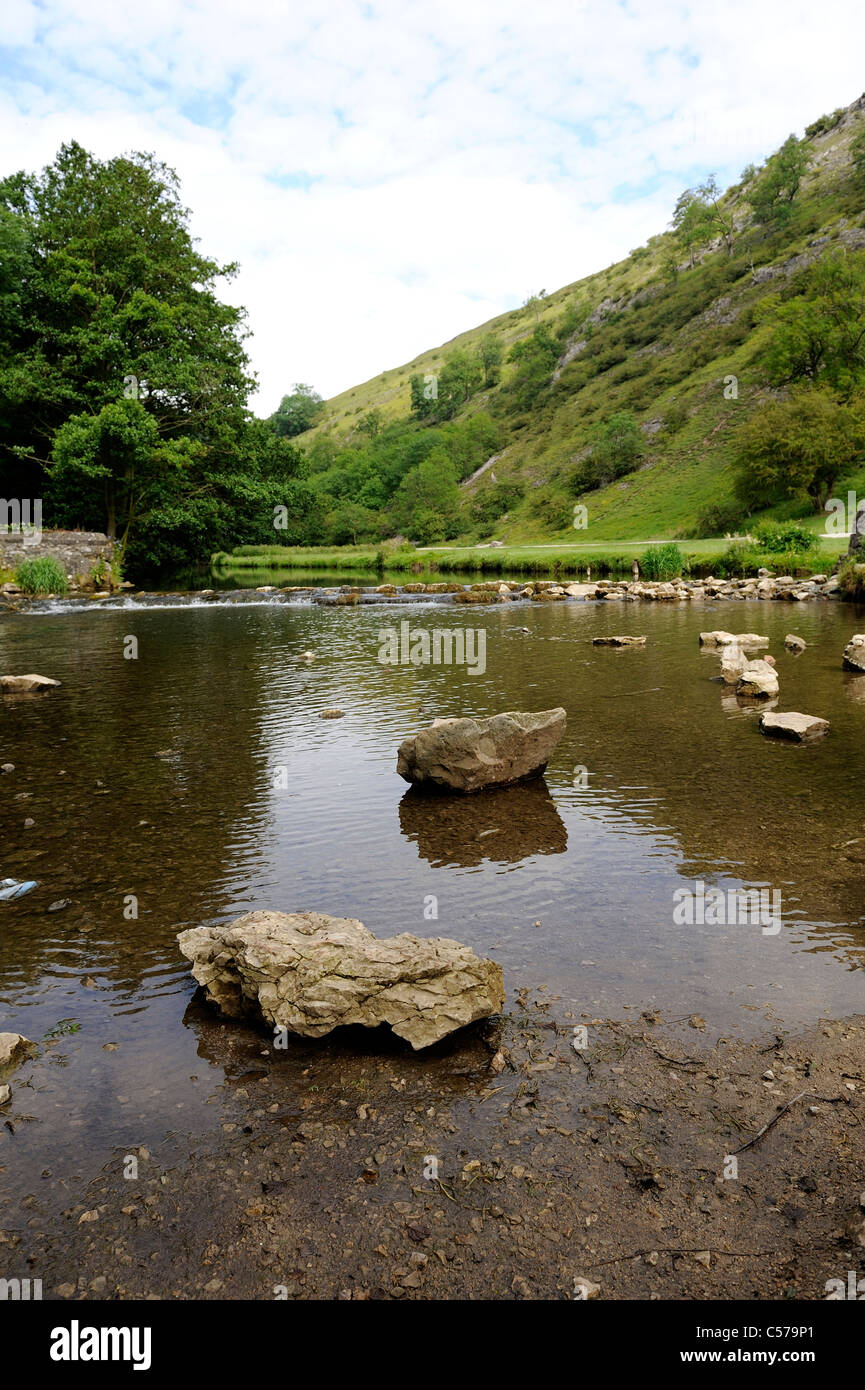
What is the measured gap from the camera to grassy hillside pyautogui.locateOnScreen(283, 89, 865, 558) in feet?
280

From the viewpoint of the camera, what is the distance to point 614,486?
315ft

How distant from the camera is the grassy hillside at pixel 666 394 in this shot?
85312 millimetres

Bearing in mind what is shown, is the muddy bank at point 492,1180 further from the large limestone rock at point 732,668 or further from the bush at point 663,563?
the bush at point 663,563

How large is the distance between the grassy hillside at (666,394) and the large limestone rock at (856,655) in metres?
42.9

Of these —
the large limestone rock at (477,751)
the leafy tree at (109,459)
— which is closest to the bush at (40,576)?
the leafy tree at (109,459)

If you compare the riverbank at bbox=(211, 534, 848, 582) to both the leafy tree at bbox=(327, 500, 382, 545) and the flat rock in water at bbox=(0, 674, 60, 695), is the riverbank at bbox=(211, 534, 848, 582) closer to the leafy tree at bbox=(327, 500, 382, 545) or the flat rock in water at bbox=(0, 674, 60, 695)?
the leafy tree at bbox=(327, 500, 382, 545)

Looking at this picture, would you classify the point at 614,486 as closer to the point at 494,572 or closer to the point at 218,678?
the point at 494,572

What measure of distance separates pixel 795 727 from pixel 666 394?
351ft

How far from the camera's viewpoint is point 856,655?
1945 centimetres

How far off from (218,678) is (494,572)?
4579 centimetres

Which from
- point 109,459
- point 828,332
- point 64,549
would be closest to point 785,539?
point 828,332

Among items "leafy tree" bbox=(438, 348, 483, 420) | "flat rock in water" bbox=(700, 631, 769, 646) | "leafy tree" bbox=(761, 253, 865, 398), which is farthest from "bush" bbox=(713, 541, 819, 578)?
"leafy tree" bbox=(438, 348, 483, 420)

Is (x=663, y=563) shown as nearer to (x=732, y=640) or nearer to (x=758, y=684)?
(x=732, y=640)

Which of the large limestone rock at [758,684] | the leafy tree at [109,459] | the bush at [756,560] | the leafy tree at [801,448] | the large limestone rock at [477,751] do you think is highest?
the leafy tree at [801,448]
